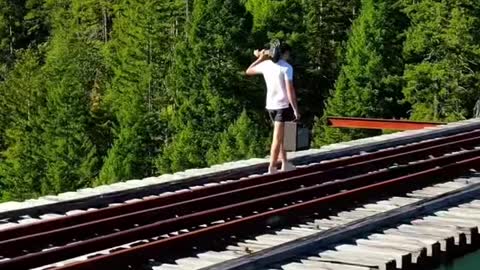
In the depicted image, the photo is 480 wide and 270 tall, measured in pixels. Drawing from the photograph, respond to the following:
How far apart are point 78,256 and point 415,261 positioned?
274 centimetres

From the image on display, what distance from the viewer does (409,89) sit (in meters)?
65.9

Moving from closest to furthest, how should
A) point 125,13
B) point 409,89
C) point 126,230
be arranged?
point 126,230
point 409,89
point 125,13

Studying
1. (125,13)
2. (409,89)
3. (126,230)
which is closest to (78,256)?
(126,230)

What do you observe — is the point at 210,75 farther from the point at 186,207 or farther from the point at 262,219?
the point at 262,219

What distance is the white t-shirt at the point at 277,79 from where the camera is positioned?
1320 cm

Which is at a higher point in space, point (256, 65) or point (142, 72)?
point (256, 65)

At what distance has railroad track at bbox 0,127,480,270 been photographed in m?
8.81

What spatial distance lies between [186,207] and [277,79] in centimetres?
294

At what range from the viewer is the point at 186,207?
10.9 meters

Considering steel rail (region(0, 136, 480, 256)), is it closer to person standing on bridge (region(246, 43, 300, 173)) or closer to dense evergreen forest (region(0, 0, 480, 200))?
person standing on bridge (region(246, 43, 300, 173))

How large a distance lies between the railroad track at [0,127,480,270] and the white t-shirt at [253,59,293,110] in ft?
2.90

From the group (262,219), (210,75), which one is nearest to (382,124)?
(262,219)

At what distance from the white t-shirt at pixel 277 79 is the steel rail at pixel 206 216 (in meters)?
1.39

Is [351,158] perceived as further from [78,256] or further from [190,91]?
[190,91]
